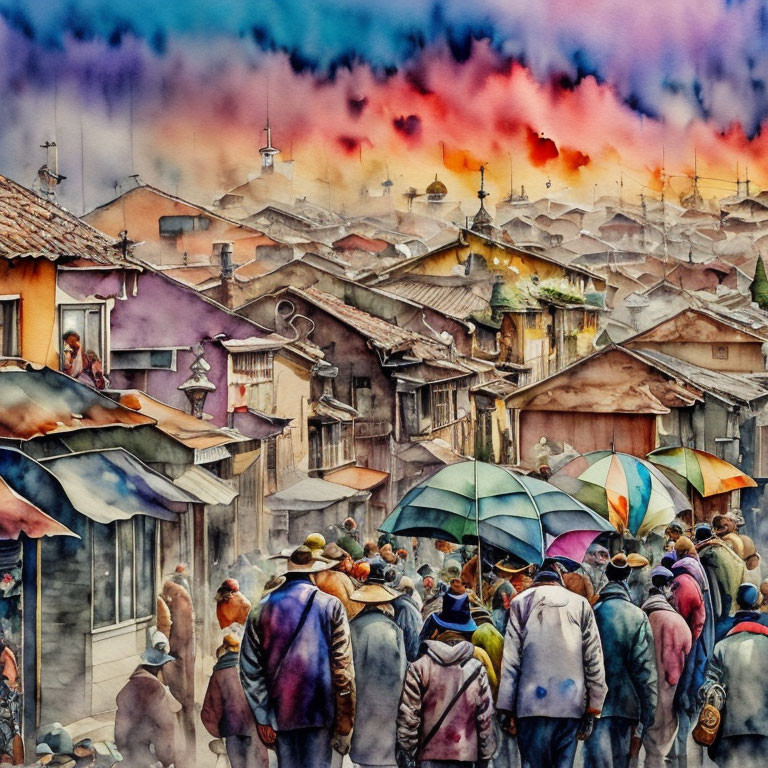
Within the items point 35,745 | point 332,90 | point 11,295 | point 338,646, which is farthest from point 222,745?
point 332,90

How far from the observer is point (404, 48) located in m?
9.27

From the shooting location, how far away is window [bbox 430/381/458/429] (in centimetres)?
945

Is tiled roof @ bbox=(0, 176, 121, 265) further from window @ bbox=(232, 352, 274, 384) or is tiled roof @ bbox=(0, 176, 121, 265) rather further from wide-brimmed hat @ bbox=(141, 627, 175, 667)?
A: wide-brimmed hat @ bbox=(141, 627, 175, 667)

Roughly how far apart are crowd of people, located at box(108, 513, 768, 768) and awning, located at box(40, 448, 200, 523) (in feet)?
1.72

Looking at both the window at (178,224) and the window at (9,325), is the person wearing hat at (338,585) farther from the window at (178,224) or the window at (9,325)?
the window at (178,224)

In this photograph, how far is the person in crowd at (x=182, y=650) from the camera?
7.91 meters

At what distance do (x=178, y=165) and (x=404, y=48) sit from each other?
1880 mm

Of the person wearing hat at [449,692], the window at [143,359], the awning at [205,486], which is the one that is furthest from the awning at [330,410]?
the person wearing hat at [449,692]

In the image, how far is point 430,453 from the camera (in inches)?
364

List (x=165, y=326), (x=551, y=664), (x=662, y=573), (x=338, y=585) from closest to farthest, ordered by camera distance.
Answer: (x=551, y=664), (x=662, y=573), (x=338, y=585), (x=165, y=326)

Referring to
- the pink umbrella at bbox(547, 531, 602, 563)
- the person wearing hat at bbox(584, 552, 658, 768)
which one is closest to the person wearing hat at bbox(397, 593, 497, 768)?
the person wearing hat at bbox(584, 552, 658, 768)

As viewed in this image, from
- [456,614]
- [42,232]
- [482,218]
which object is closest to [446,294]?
[482,218]

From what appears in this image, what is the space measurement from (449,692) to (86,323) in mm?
3679

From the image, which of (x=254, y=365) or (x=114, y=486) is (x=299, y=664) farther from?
(x=254, y=365)
